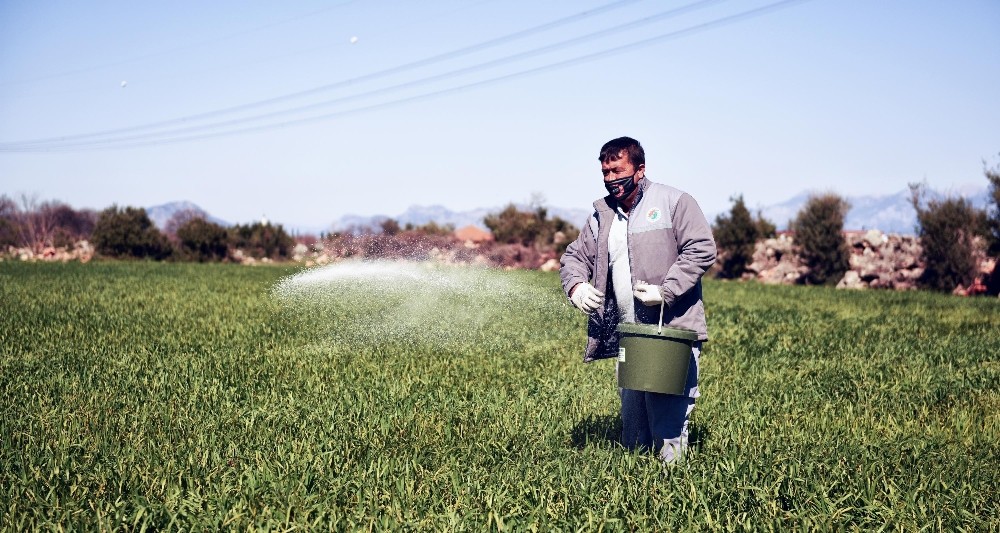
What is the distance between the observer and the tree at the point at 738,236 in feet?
98.9

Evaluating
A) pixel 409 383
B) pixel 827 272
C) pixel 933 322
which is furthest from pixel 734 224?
pixel 409 383

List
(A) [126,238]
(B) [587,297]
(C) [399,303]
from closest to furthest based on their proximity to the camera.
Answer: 1. (B) [587,297]
2. (C) [399,303]
3. (A) [126,238]

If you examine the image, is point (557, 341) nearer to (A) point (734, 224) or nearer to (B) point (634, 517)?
(B) point (634, 517)

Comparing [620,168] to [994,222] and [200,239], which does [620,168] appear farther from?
[200,239]

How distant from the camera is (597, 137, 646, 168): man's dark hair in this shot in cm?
432

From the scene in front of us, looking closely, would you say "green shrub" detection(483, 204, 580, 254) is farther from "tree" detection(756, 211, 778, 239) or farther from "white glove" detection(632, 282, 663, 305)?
"white glove" detection(632, 282, 663, 305)

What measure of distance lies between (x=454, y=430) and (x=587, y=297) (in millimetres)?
1440

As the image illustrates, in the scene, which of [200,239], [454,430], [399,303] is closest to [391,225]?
[200,239]

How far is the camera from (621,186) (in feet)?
14.2

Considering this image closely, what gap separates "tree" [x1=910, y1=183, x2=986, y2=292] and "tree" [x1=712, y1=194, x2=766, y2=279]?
21.2 ft

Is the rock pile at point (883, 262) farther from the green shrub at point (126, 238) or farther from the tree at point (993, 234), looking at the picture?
the green shrub at point (126, 238)

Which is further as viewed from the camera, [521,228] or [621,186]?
[521,228]

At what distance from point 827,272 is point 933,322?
49.8ft

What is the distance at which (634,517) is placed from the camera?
11.7 ft
